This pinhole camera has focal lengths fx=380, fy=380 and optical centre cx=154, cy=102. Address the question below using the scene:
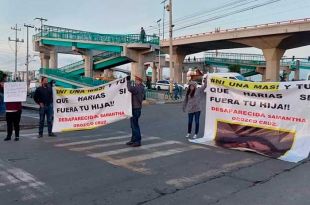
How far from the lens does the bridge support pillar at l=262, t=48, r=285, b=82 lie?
68.7 metres

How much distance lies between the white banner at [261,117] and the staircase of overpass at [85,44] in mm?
26245

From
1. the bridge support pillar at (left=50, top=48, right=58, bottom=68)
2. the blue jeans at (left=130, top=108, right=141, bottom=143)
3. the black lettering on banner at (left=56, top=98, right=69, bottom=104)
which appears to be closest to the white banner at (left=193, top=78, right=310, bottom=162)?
the blue jeans at (left=130, top=108, right=141, bottom=143)

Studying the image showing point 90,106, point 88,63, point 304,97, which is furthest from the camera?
point 88,63

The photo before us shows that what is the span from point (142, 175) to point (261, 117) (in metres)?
4.07

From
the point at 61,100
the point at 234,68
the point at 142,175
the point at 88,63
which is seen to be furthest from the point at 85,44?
the point at 234,68

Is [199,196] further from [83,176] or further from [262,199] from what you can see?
[83,176]

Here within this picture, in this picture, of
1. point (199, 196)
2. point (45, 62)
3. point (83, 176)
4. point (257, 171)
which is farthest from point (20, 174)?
point (45, 62)

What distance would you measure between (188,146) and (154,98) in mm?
23089

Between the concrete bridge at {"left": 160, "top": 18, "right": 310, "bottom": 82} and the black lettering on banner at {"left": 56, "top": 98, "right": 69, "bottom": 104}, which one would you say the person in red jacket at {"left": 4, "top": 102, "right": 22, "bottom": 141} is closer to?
the black lettering on banner at {"left": 56, "top": 98, "right": 69, "bottom": 104}

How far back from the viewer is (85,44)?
142ft

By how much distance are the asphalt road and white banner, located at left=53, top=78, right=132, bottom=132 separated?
666 mm

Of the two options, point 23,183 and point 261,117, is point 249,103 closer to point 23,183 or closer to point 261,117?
point 261,117

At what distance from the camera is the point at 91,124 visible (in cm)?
1076

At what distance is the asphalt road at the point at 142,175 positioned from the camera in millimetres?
5590
